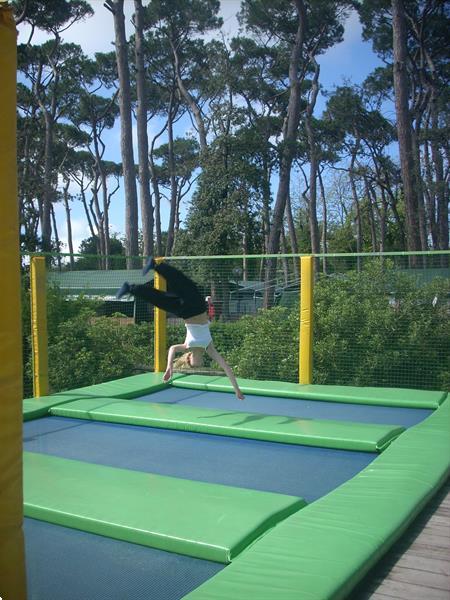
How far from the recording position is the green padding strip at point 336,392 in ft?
18.1

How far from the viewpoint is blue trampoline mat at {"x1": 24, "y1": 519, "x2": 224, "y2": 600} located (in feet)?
7.55

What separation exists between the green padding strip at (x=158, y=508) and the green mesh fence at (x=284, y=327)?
2970 mm

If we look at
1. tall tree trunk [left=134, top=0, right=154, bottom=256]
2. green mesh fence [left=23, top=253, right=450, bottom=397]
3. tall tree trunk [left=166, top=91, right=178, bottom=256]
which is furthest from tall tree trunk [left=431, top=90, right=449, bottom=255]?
green mesh fence [left=23, top=253, right=450, bottom=397]

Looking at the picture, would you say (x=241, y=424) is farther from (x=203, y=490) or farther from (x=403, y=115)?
(x=403, y=115)

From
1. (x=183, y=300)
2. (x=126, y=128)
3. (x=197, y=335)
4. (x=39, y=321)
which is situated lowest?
(x=197, y=335)

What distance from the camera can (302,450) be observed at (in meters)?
4.30

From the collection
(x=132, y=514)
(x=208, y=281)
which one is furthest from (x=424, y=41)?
(x=132, y=514)

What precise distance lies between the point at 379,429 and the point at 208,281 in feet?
13.1

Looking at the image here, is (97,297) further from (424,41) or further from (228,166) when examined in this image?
(424,41)

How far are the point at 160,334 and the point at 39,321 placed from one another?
6.01ft

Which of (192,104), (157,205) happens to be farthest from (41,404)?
(157,205)

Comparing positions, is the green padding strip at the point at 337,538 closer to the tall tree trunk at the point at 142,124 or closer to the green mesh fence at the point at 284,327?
the green mesh fence at the point at 284,327

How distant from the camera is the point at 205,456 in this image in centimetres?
417

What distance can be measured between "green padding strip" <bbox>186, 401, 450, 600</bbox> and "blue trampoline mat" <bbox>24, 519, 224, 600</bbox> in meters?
0.25
